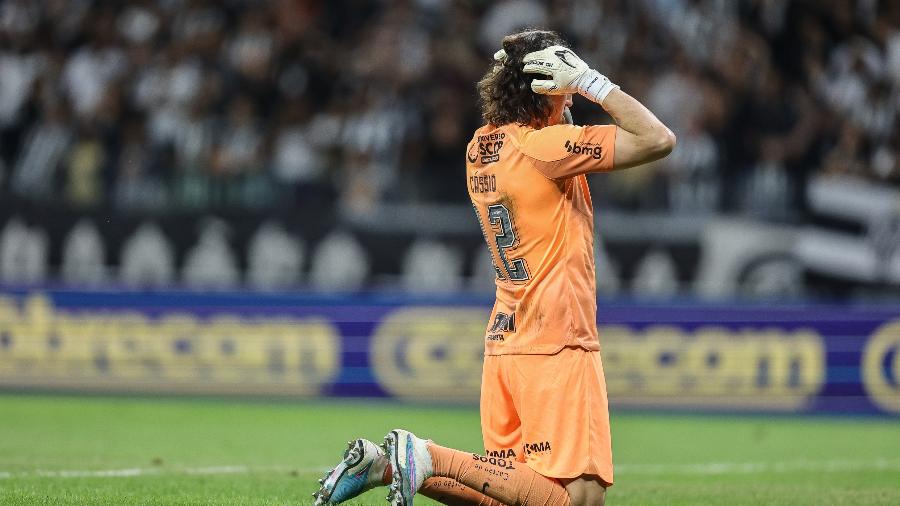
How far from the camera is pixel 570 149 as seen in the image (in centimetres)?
567

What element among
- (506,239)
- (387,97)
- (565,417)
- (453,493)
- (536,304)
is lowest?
(453,493)

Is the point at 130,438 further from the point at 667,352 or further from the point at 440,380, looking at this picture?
the point at 667,352

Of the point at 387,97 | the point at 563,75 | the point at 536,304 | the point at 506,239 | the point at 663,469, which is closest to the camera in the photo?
the point at 563,75

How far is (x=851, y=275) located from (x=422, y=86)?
5413 mm

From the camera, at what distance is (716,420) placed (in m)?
13.7

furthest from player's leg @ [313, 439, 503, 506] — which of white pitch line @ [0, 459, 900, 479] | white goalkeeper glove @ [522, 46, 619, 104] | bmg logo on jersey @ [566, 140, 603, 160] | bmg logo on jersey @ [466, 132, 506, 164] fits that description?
white pitch line @ [0, 459, 900, 479]

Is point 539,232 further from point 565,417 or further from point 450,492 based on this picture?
point 450,492

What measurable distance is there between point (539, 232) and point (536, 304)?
315 millimetres

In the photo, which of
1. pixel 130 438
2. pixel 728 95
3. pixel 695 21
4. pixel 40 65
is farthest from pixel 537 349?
pixel 40 65

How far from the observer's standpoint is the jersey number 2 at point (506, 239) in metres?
5.92

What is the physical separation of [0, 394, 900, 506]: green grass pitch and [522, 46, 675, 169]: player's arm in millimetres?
2899

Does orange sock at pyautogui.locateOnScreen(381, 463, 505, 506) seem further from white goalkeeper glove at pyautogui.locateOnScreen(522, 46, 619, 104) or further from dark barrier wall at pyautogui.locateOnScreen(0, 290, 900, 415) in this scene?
dark barrier wall at pyautogui.locateOnScreen(0, 290, 900, 415)

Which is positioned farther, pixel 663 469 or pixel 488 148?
pixel 663 469

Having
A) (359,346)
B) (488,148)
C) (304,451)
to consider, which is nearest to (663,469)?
(304,451)
